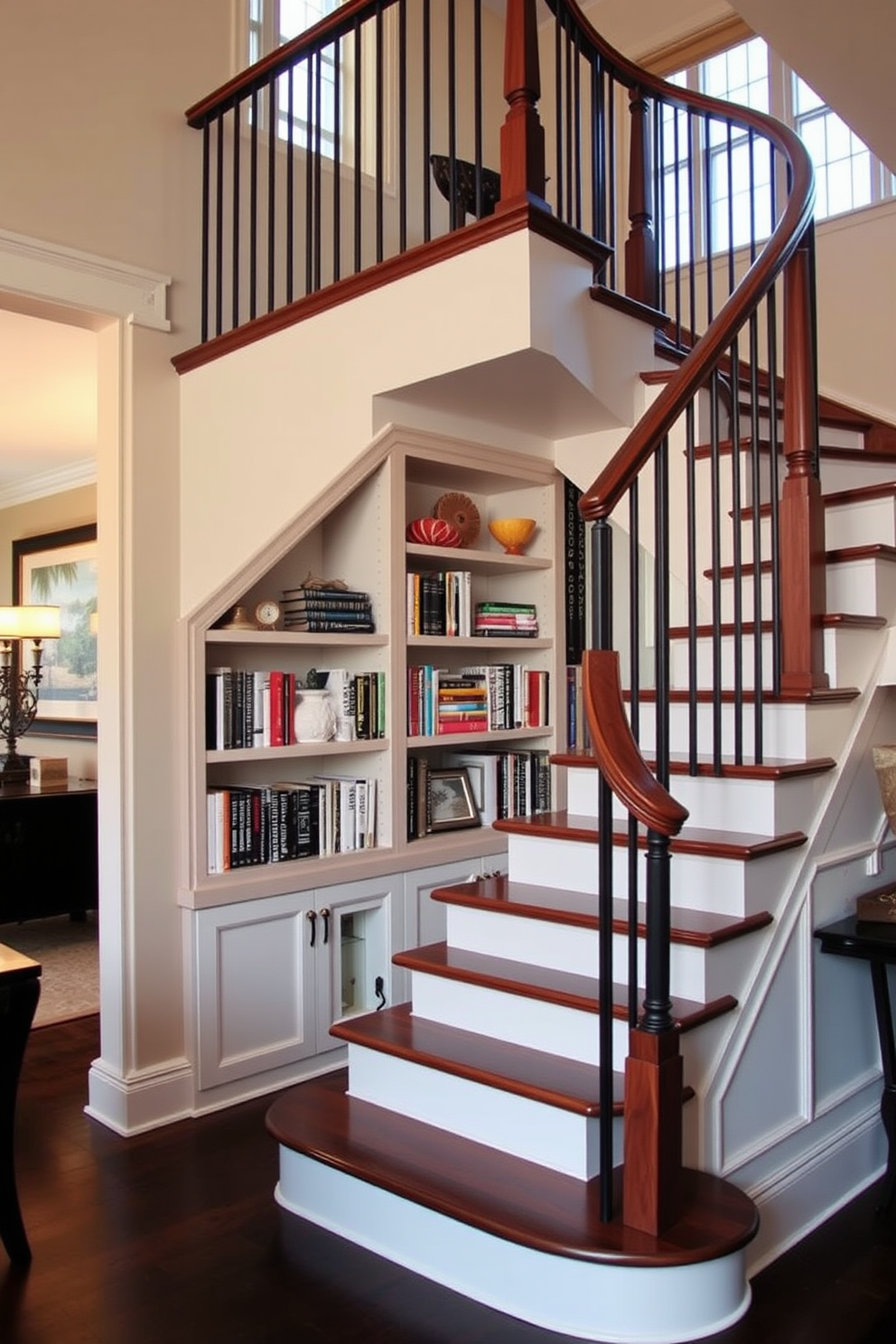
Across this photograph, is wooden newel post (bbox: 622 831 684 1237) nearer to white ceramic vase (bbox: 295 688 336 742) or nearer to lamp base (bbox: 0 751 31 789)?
white ceramic vase (bbox: 295 688 336 742)

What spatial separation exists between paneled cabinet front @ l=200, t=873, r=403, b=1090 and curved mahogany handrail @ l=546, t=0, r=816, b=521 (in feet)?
5.70

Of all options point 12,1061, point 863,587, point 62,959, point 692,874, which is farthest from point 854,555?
point 62,959

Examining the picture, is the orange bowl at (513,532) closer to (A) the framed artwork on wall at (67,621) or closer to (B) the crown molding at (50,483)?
(A) the framed artwork on wall at (67,621)

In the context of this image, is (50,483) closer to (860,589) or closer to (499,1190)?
(860,589)

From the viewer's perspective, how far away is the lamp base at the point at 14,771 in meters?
5.85

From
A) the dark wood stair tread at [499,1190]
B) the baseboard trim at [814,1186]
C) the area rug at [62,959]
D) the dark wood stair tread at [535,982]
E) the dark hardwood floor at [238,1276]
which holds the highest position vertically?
the dark wood stair tread at [535,982]

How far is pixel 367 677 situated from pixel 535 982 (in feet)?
4.62

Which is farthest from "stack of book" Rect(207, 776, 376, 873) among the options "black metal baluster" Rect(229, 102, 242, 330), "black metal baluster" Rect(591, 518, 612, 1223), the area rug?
"black metal baluster" Rect(591, 518, 612, 1223)

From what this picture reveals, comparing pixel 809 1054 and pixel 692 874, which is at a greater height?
pixel 692 874

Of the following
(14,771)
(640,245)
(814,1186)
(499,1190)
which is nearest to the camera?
(499,1190)

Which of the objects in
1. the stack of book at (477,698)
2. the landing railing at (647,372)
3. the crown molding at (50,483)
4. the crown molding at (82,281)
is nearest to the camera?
the landing railing at (647,372)

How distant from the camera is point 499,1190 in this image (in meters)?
2.09

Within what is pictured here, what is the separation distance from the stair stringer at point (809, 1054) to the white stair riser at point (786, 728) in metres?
0.07

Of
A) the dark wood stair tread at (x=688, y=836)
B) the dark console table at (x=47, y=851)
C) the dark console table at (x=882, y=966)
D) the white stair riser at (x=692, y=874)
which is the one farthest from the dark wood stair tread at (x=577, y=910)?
the dark console table at (x=47, y=851)
